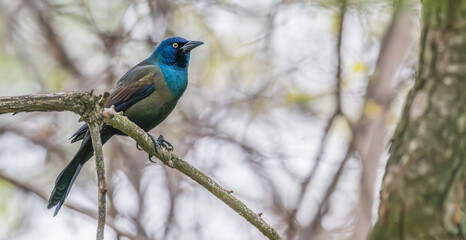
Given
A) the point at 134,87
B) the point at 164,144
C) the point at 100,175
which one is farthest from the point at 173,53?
the point at 100,175

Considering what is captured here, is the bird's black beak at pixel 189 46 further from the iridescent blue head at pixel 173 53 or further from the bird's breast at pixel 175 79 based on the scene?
the bird's breast at pixel 175 79

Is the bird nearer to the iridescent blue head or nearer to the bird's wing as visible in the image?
the bird's wing

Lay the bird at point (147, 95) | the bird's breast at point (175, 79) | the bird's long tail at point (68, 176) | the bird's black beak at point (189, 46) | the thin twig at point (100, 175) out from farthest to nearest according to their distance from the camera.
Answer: the bird's black beak at point (189, 46)
the bird's breast at point (175, 79)
the bird at point (147, 95)
the bird's long tail at point (68, 176)
the thin twig at point (100, 175)

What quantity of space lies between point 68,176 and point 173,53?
1693 millimetres

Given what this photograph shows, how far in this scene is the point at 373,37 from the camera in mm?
7410

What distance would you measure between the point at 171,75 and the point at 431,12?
2.37 metres

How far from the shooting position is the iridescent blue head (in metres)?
5.20

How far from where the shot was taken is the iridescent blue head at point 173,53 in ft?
17.1

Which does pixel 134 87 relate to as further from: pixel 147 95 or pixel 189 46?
pixel 189 46

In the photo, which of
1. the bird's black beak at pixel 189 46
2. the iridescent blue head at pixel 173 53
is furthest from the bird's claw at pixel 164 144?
the bird's black beak at pixel 189 46

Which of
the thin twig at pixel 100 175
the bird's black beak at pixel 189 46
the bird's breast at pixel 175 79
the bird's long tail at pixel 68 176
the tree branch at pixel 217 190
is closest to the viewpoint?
the thin twig at pixel 100 175

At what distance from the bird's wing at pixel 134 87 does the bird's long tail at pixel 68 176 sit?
38 centimetres

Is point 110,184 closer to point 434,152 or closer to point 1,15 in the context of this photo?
point 1,15

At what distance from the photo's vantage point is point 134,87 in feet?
15.4
